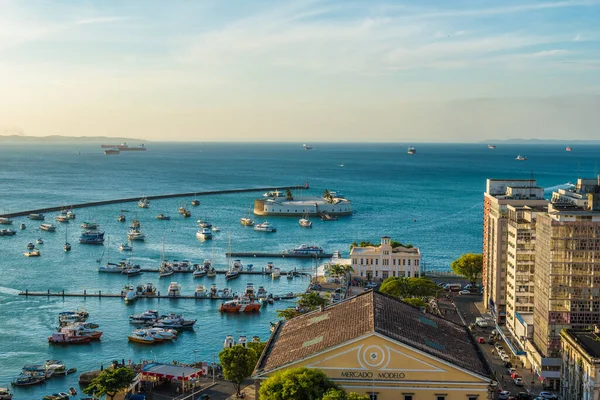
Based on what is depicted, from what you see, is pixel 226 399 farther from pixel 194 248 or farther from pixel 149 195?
pixel 149 195

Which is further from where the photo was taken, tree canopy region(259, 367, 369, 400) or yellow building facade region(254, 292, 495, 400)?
yellow building facade region(254, 292, 495, 400)

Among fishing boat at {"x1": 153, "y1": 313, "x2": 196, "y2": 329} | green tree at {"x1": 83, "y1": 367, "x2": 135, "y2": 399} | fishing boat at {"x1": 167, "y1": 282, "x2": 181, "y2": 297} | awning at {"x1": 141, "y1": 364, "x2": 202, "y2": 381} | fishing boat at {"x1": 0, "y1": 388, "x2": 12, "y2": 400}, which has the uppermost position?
green tree at {"x1": 83, "y1": 367, "x2": 135, "y2": 399}

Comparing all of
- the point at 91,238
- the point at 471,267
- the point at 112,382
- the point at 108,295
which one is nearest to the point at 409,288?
the point at 471,267

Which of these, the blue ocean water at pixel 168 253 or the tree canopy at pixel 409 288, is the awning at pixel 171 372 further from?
the tree canopy at pixel 409 288

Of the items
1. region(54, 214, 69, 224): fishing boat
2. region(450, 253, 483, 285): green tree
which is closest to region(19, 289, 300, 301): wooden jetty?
region(450, 253, 483, 285): green tree

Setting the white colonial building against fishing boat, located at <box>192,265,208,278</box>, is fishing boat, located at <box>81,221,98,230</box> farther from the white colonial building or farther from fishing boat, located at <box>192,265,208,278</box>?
the white colonial building

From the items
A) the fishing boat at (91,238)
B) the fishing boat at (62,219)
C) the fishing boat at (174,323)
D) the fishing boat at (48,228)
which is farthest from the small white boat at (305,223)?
the fishing boat at (174,323)

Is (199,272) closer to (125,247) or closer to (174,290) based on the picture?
(174,290)
